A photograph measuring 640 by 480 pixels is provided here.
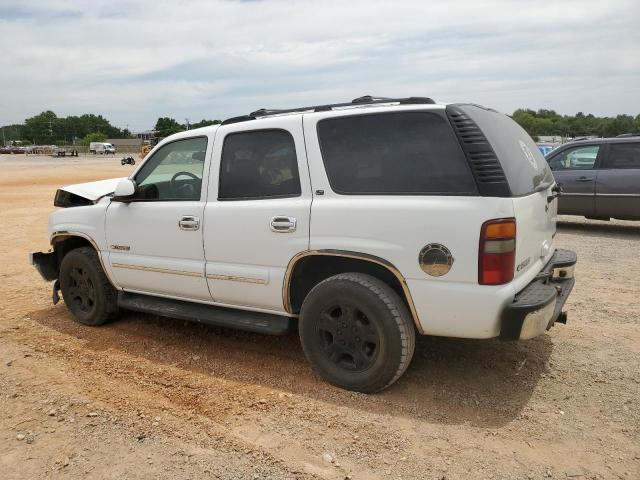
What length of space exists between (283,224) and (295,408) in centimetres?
120

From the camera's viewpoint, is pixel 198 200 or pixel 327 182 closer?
pixel 327 182

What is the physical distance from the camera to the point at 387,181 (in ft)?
11.2

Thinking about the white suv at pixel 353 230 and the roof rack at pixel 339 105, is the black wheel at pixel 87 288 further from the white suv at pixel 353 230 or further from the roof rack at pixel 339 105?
the roof rack at pixel 339 105

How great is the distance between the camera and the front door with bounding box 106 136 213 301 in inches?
165

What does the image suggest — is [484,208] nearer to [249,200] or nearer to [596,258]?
[249,200]

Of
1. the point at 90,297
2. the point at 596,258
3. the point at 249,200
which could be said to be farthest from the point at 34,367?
the point at 596,258

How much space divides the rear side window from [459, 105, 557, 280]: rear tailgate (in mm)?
239

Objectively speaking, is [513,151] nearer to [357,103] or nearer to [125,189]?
[357,103]

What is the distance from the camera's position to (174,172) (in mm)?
4547

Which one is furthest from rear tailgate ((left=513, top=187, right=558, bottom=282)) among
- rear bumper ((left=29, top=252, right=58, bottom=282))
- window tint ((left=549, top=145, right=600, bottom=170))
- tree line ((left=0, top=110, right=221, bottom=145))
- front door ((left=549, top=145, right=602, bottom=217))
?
tree line ((left=0, top=110, right=221, bottom=145))

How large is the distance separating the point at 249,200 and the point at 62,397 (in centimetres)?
183

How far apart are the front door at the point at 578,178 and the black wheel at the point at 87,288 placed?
8135mm

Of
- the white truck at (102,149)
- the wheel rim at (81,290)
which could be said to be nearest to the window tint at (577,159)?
the wheel rim at (81,290)

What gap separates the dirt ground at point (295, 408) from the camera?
288cm
